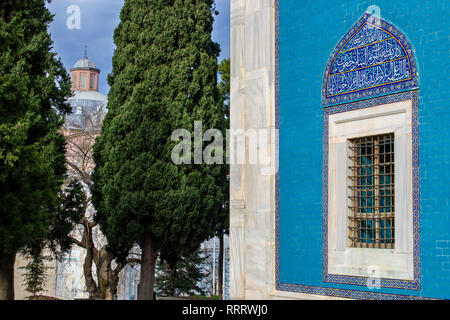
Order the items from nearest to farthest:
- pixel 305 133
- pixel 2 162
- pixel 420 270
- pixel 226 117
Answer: pixel 420 270
pixel 305 133
pixel 2 162
pixel 226 117

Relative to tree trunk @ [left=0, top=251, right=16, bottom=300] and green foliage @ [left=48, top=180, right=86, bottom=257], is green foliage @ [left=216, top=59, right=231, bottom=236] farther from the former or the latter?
tree trunk @ [left=0, top=251, right=16, bottom=300]

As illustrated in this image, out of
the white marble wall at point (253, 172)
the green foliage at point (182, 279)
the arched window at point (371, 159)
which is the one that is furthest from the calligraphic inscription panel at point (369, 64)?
the green foliage at point (182, 279)

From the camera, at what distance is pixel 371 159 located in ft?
21.5

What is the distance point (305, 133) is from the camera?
6.95 metres

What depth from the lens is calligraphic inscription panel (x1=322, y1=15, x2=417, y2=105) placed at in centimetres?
602

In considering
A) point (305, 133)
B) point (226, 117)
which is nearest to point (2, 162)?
point (305, 133)

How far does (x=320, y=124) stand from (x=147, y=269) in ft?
18.7

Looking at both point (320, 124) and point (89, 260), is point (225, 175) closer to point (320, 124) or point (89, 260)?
point (89, 260)

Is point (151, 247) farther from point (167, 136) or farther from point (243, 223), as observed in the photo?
point (243, 223)

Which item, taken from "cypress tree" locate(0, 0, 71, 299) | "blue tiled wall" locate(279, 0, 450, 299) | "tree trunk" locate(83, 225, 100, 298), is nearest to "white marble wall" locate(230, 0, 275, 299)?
"blue tiled wall" locate(279, 0, 450, 299)

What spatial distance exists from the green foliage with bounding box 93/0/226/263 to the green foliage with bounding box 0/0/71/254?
0.97 metres

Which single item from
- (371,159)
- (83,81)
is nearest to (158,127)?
(371,159)
